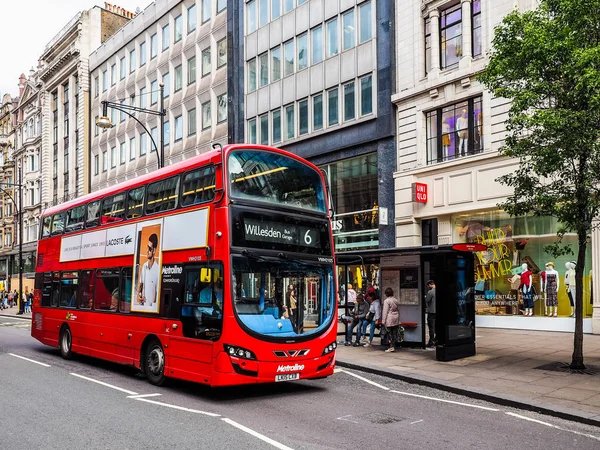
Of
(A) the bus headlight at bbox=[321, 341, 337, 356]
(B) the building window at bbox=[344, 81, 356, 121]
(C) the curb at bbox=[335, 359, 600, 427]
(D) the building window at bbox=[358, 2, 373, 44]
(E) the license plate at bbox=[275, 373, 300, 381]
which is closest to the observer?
(C) the curb at bbox=[335, 359, 600, 427]

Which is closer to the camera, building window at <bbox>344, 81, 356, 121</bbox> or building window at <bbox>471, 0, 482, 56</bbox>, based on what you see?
building window at <bbox>471, 0, 482, 56</bbox>

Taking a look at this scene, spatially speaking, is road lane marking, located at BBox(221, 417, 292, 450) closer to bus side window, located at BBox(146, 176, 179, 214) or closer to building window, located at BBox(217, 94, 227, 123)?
bus side window, located at BBox(146, 176, 179, 214)

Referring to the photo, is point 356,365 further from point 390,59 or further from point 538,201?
point 390,59

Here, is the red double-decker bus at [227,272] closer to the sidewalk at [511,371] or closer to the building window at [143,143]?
the sidewalk at [511,371]

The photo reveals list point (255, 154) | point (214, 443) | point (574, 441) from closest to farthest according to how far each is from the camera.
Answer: point (214, 443)
point (574, 441)
point (255, 154)

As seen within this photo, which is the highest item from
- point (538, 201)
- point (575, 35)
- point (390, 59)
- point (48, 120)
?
point (48, 120)

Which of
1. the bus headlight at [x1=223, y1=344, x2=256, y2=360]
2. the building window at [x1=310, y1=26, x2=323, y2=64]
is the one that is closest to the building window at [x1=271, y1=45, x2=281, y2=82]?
the building window at [x1=310, y1=26, x2=323, y2=64]

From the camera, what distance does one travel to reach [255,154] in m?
10.5

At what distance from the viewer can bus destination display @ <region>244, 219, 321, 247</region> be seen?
32.6ft

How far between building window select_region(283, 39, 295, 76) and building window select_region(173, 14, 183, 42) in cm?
1094

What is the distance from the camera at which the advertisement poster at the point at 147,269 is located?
11.4 meters

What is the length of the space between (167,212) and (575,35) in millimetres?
8314

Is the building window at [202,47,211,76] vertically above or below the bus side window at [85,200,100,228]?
above

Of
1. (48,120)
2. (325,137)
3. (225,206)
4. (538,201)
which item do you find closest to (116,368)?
(225,206)
